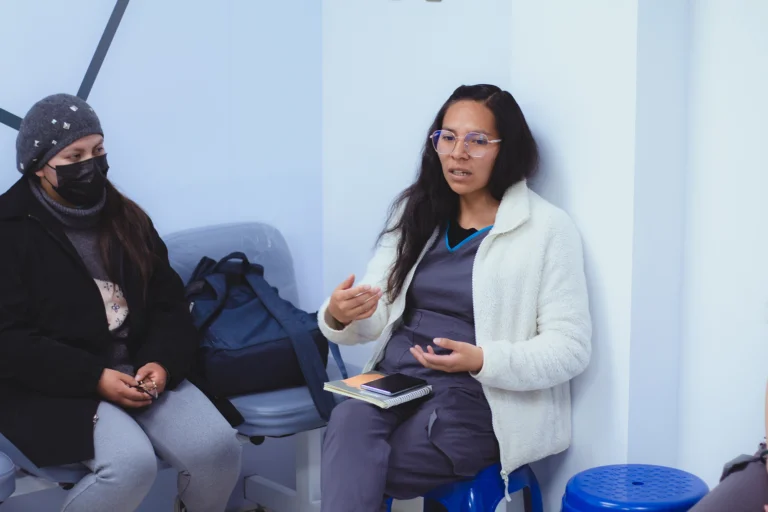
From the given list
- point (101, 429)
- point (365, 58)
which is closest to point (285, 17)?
point (365, 58)

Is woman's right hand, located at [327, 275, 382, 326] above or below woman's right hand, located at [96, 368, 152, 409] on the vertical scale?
above

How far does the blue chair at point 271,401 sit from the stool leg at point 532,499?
0.63 metres

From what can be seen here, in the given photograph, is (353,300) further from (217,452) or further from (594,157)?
(594,157)

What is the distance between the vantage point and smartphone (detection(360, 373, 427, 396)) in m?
2.09

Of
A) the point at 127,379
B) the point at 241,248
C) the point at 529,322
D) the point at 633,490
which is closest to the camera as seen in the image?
the point at 633,490

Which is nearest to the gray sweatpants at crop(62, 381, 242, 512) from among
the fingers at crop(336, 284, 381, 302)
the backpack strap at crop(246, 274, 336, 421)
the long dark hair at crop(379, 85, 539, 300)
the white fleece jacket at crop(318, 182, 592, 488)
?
the backpack strap at crop(246, 274, 336, 421)

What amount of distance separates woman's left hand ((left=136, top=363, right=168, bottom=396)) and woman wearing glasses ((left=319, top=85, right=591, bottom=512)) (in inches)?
18.8

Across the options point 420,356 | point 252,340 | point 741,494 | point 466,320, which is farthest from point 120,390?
point 741,494

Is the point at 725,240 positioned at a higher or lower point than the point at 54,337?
higher

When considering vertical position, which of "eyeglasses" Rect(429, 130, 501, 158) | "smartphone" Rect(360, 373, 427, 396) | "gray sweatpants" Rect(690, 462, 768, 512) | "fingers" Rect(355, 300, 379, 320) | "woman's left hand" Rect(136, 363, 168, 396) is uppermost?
"eyeglasses" Rect(429, 130, 501, 158)

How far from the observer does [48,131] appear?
2.33 meters

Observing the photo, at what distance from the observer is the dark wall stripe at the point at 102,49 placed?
282cm

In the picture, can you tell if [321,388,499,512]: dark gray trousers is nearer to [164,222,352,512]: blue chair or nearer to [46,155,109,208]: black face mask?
[164,222,352,512]: blue chair

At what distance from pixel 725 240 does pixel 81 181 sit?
1701 mm
